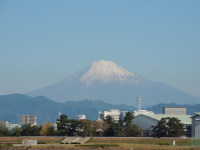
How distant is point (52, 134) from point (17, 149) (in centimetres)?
4586

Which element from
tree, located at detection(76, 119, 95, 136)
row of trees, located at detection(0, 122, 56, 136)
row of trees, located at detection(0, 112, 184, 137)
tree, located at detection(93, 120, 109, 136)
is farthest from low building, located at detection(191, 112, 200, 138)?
row of trees, located at detection(0, 122, 56, 136)

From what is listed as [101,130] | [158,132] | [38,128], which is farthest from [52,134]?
[158,132]

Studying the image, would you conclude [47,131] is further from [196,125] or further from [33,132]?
[196,125]

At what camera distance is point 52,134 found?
132125 mm

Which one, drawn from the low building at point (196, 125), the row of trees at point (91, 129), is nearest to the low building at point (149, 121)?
the low building at point (196, 125)

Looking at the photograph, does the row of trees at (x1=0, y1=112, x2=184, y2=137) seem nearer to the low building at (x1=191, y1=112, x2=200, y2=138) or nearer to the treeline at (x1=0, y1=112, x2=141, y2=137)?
the treeline at (x1=0, y1=112, x2=141, y2=137)

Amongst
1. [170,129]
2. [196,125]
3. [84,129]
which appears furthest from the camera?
[196,125]

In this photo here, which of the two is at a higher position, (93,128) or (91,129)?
(93,128)

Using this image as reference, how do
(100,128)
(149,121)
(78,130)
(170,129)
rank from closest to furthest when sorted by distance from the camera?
(170,129) → (78,130) → (100,128) → (149,121)

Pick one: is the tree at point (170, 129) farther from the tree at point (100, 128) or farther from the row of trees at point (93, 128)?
the tree at point (100, 128)

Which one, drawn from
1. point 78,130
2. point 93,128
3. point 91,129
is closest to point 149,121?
point 93,128

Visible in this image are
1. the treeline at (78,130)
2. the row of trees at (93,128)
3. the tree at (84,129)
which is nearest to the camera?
the tree at (84,129)

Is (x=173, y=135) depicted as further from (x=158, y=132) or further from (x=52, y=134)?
(x=52, y=134)

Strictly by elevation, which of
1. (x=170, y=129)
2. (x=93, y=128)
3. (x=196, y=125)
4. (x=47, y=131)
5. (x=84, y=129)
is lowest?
(x=47, y=131)
